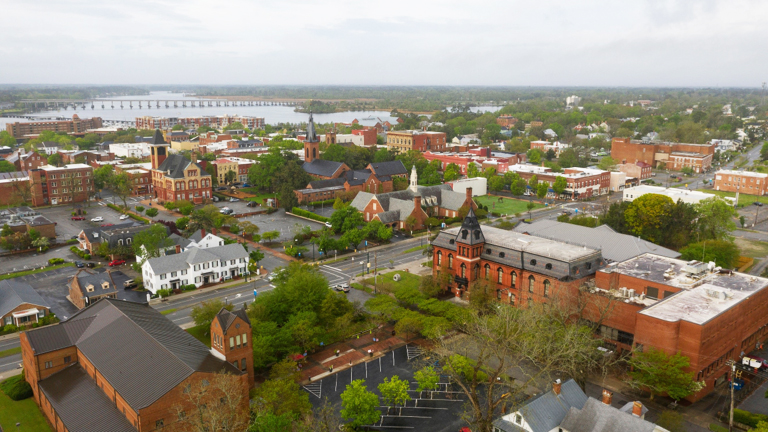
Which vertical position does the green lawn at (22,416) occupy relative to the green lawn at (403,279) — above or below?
below

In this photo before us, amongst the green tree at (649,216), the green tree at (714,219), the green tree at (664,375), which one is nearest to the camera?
the green tree at (664,375)

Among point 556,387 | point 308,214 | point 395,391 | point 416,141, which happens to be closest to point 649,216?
point 556,387

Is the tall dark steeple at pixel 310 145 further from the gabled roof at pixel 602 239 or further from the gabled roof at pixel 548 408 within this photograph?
the gabled roof at pixel 548 408

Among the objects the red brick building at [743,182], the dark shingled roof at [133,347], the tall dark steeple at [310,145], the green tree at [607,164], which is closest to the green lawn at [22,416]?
the dark shingled roof at [133,347]

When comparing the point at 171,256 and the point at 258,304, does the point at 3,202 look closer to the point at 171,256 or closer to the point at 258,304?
the point at 171,256

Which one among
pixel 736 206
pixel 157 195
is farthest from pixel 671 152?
pixel 157 195

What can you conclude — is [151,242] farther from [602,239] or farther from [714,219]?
[714,219]

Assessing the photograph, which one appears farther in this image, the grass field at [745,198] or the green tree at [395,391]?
the grass field at [745,198]
